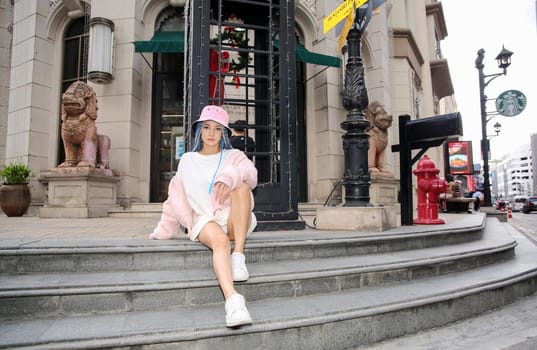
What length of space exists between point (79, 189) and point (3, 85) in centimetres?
586

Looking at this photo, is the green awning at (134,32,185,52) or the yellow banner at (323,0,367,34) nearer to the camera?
the yellow banner at (323,0,367,34)

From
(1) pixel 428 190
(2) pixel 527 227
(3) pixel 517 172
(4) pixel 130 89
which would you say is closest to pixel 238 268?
(1) pixel 428 190

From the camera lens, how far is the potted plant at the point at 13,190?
7.79 m

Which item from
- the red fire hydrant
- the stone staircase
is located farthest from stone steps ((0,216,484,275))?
the red fire hydrant

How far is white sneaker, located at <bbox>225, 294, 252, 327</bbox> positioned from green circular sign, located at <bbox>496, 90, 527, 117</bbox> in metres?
16.0

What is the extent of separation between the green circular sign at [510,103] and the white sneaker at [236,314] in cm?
1595

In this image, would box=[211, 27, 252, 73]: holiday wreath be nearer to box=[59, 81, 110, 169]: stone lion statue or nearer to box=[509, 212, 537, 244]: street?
box=[59, 81, 110, 169]: stone lion statue

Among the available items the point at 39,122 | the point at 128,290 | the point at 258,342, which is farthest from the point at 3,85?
the point at 258,342

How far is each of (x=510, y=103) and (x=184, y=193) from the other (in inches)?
622

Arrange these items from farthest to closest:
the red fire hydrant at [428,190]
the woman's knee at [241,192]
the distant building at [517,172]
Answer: the distant building at [517,172] → the red fire hydrant at [428,190] → the woman's knee at [241,192]

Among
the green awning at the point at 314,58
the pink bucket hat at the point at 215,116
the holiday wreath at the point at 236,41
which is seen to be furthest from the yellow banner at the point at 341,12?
the green awning at the point at 314,58

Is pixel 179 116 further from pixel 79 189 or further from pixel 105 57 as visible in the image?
pixel 79 189

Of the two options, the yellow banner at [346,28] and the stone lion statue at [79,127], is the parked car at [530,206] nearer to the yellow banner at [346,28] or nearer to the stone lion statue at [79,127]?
the yellow banner at [346,28]

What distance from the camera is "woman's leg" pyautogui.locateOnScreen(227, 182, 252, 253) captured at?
2.76 metres
